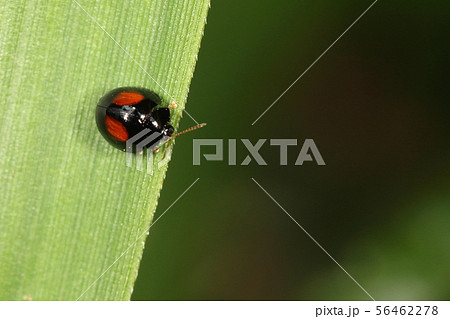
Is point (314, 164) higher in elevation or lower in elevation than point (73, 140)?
higher

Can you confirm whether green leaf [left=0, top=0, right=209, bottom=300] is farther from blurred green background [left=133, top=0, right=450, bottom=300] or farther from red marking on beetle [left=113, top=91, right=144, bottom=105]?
blurred green background [left=133, top=0, right=450, bottom=300]

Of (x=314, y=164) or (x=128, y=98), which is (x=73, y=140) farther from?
(x=314, y=164)

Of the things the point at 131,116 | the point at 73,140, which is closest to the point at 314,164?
the point at 131,116

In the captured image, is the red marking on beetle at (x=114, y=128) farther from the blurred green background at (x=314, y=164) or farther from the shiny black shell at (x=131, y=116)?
the blurred green background at (x=314, y=164)

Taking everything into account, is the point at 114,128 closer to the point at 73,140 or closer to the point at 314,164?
the point at 73,140

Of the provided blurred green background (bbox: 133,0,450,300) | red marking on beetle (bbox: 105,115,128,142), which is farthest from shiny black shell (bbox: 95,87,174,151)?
blurred green background (bbox: 133,0,450,300)

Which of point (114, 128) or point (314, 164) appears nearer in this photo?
point (114, 128)
